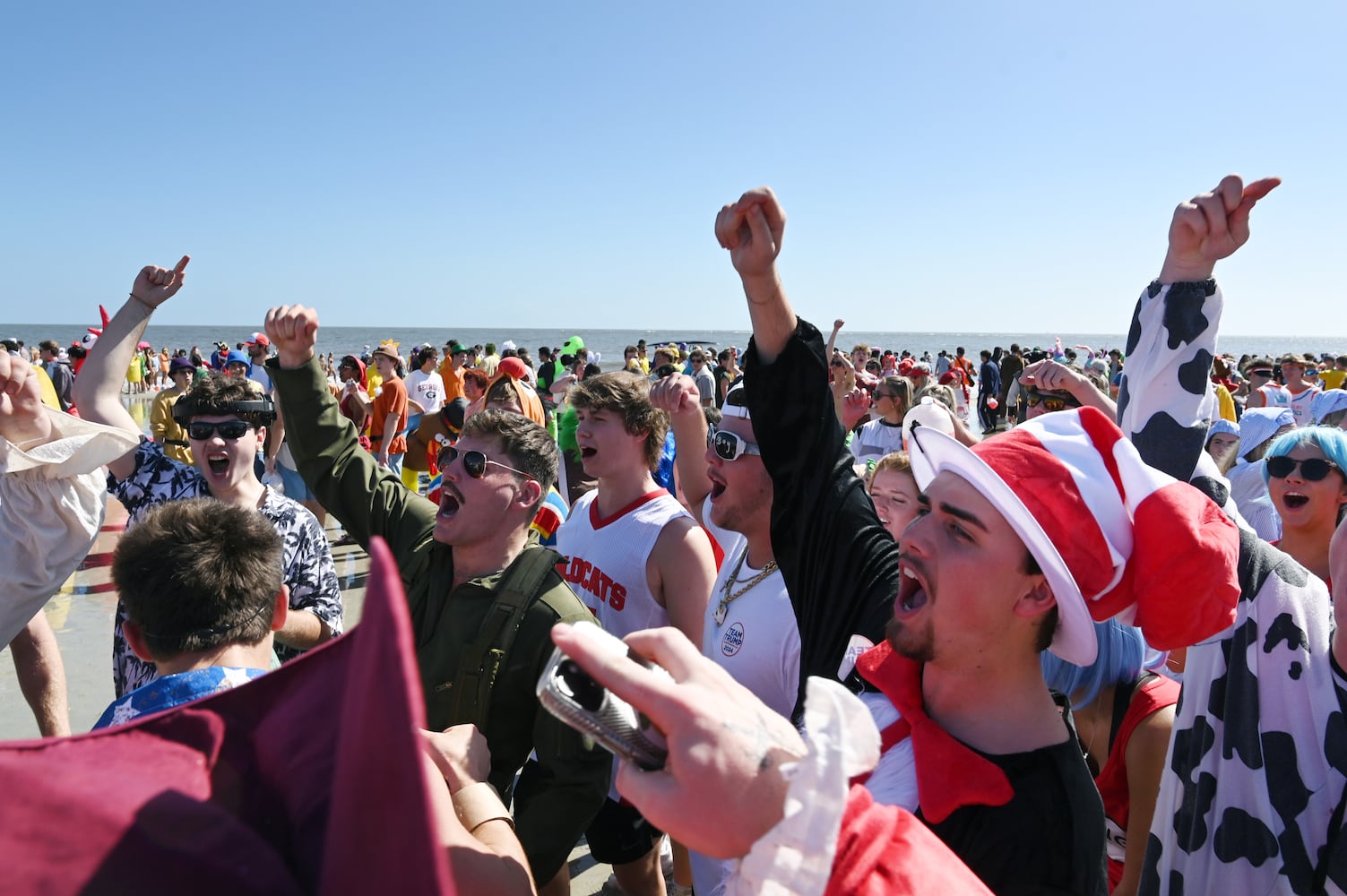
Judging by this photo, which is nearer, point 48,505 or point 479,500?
point 479,500

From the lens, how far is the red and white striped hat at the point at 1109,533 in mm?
1445

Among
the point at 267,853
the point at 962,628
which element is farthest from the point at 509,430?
the point at 267,853

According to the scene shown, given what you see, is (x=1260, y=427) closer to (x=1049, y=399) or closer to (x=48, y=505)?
(x=1049, y=399)

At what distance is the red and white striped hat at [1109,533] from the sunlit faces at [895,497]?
1823 millimetres

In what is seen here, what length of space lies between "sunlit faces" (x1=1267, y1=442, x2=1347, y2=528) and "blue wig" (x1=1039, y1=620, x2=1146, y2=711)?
120cm

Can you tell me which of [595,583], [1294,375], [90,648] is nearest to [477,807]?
[595,583]

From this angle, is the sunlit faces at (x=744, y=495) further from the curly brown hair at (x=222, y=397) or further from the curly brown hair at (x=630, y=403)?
the curly brown hair at (x=222, y=397)

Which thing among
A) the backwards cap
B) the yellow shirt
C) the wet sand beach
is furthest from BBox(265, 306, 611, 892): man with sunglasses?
the backwards cap

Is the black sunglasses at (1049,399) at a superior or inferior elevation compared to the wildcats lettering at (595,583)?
superior

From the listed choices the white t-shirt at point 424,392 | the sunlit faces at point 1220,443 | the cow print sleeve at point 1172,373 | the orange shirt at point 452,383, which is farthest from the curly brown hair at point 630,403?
the orange shirt at point 452,383

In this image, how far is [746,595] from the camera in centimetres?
279

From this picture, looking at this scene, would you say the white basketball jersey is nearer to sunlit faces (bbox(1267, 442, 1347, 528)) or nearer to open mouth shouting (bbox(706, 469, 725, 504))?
open mouth shouting (bbox(706, 469, 725, 504))

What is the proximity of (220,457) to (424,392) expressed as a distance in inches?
291

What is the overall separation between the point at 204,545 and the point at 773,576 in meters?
1.64
